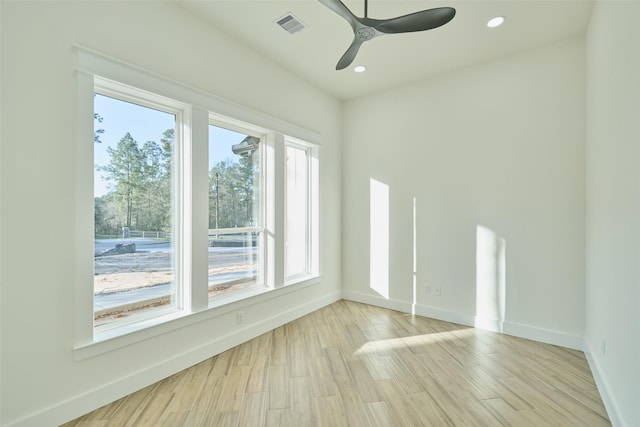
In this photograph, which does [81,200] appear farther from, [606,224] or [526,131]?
[526,131]

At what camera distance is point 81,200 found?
1.97 meters

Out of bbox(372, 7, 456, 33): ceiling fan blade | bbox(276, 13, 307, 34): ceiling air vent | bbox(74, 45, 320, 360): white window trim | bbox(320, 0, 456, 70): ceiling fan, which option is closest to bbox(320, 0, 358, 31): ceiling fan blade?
bbox(320, 0, 456, 70): ceiling fan

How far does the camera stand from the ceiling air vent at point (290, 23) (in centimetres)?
264

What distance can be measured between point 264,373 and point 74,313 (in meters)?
1.45

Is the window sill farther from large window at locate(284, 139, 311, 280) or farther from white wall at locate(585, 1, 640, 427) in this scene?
white wall at locate(585, 1, 640, 427)

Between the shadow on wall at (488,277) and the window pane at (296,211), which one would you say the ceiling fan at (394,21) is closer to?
the window pane at (296,211)

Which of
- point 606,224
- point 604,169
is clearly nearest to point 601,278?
point 606,224

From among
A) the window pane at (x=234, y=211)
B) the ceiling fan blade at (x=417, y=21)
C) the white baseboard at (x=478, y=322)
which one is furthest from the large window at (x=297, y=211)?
the ceiling fan blade at (x=417, y=21)

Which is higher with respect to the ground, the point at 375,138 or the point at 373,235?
the point at 375,138

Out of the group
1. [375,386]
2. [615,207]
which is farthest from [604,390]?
[375,386]

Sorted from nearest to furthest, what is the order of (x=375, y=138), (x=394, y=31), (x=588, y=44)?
(x=394, y=31) < (x=588, y=44) < (x=375, y=138)

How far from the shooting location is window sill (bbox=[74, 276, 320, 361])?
203 centimetres

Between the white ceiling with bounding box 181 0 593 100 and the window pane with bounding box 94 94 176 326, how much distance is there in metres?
1.16

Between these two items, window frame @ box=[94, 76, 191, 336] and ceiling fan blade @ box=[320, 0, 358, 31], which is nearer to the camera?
ceiling fan blade @ box=[320, 0, 358, 31]
